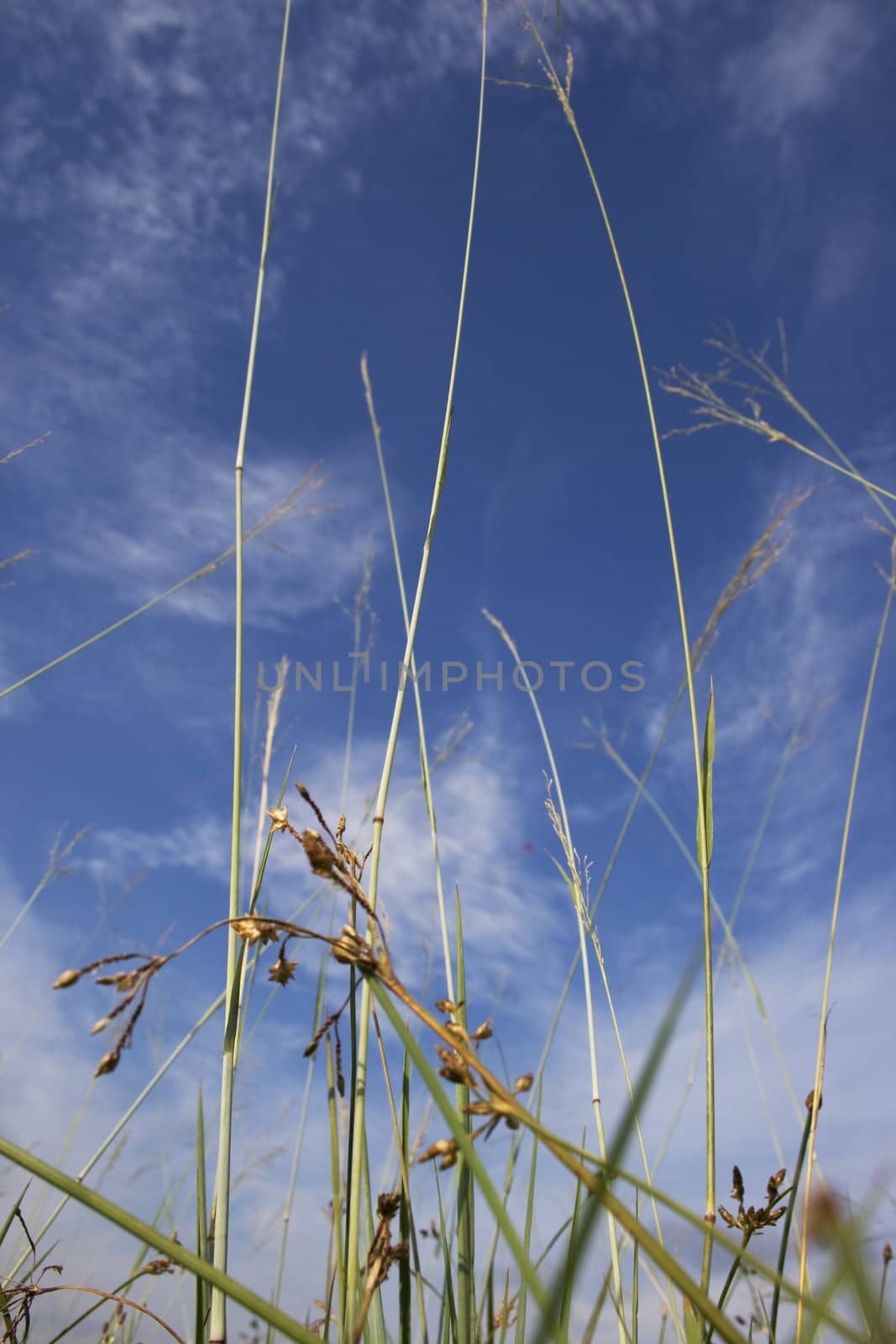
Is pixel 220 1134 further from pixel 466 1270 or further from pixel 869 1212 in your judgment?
pixel 869 1212

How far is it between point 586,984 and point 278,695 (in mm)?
833

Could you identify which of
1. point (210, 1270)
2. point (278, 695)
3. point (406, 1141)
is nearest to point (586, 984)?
point (406, 1141)

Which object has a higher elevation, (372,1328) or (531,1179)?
(531,1179)

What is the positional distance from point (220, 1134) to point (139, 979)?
309mm

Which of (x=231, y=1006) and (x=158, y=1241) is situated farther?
(x=231, y=1006)

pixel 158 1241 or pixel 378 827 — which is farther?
pixel 378 827

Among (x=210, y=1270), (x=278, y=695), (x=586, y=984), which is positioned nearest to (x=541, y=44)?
(x=278, y=695)

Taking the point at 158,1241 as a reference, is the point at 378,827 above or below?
above

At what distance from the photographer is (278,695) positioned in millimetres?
1751

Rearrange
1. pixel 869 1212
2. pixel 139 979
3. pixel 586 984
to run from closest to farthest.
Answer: pixel 139 979
pixel 869 1212
pixel 586 984

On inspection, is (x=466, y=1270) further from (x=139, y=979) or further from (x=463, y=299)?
(x=463, y=299)

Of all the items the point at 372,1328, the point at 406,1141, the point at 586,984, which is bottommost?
the point at 372,1328

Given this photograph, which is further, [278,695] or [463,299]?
[278,695]

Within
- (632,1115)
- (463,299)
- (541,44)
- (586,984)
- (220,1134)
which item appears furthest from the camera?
(541,44)
